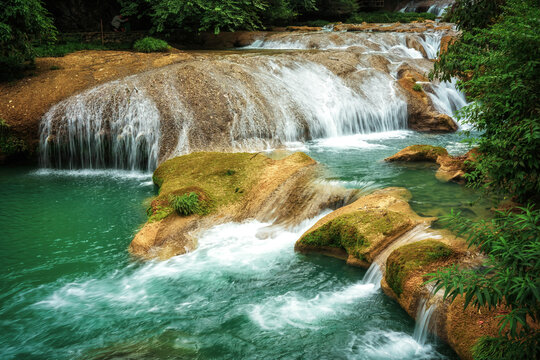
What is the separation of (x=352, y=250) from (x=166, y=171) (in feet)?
18.6

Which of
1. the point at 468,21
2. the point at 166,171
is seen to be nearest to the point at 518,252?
the point at 468,21

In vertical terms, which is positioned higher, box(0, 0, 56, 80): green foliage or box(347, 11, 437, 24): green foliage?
box(347, 11, 437, 24): green foliage

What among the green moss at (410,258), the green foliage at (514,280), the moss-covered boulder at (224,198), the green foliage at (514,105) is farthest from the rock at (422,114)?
the green foliage at (514,280)

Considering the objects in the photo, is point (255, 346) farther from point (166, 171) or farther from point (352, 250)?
point (166, 171)

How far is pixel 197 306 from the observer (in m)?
5.89

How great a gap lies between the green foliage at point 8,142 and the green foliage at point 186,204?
7.00 m

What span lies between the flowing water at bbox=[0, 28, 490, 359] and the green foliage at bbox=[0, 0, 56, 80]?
9.36 feet

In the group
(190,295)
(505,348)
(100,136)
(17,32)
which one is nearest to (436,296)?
(505,348)

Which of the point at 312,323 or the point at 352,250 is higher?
the point at 352,250

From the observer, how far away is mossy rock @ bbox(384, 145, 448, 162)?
1032 centimetres

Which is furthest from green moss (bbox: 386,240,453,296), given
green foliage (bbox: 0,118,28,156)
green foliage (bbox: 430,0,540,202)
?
green foliage (bbox: 0,118,28,156)

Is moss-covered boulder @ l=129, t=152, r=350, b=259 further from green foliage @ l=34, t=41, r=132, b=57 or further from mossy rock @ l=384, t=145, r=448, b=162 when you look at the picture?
green foliage @ l=34, t=41, r=132, b=57

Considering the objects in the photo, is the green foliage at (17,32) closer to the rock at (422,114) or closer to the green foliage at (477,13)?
the green foliage at (477,13)

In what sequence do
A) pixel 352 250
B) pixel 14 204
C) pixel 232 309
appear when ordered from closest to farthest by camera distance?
pixel 232 309, pixel 352 250, pixel 14 204
